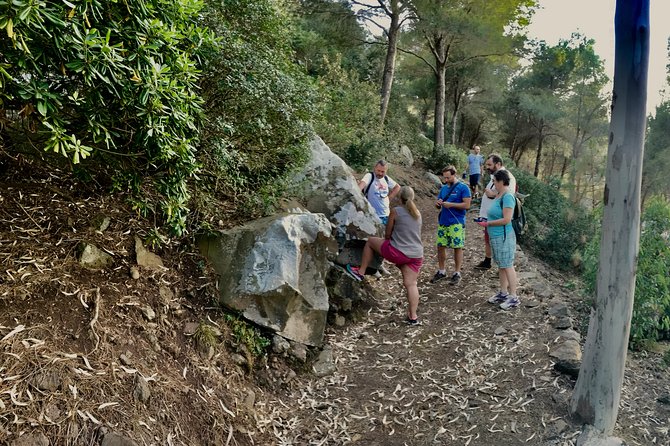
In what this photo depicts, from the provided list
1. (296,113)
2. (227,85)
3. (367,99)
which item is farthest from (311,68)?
(227,85)

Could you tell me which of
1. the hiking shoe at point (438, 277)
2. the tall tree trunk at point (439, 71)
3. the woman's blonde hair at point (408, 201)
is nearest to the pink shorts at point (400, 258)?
the woman's blonde hair at point (408, 201)

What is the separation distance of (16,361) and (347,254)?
4187 millimetres

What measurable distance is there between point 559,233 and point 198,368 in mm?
11071

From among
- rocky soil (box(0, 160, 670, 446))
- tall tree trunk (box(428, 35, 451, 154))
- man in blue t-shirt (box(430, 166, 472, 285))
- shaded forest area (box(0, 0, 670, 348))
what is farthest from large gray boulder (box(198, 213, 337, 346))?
tall tree trunk (box(428, 35, 451, 154))

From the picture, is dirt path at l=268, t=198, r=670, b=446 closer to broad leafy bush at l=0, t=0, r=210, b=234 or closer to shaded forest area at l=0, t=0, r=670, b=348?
shaded forest area at l=0, t=0, r=670, b=348

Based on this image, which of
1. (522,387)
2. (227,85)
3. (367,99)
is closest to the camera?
(522,387)

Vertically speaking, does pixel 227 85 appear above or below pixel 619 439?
above

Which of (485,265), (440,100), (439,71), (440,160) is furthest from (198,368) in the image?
(439,71)

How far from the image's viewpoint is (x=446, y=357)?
4645 mm

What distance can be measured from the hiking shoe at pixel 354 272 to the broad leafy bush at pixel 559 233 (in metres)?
7.39

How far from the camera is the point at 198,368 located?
355 cm

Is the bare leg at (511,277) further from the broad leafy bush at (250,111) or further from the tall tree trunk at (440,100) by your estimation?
the tall tree trunk at (440,100)

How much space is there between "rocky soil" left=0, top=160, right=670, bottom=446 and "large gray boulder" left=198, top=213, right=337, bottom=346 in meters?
0.21

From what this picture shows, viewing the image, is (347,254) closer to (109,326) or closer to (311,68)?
(109,326)
